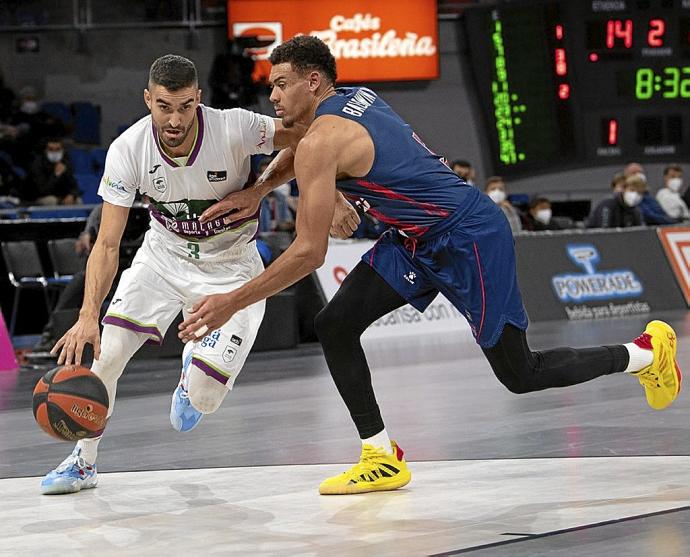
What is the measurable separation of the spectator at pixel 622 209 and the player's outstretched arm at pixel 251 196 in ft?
38.2

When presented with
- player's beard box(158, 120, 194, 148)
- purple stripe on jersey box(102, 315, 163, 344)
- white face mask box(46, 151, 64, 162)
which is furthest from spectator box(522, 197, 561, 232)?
purple stripe on jersey box(102, 315, 163, 344)

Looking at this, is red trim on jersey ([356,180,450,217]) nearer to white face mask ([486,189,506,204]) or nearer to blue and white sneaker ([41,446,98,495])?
blue and white sneaker ([41,446,98,495])

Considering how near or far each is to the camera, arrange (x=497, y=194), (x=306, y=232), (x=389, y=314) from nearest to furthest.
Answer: (x=306, y=232) < (x=389, y=314) < (x=497, y=194)

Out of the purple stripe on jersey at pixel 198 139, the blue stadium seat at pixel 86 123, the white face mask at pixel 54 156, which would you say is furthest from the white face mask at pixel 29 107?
the purple stripe on jersey at pixel 198 139

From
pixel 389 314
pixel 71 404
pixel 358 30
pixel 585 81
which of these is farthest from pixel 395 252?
pixel 358 30

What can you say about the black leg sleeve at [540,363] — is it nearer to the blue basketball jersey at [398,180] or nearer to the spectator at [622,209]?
the blue basketball jersey at [398,180]

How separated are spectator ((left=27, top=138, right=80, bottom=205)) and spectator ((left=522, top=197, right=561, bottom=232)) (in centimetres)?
615

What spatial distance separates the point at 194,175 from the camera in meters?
5.76

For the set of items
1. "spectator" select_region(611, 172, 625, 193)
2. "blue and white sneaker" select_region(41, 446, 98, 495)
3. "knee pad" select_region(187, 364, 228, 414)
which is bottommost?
"spectator" select_region(611, 172, 625, 193)

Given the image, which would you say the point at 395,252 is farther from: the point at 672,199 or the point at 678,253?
the point at 672,199

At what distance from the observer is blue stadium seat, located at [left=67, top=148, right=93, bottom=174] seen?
1972 cm

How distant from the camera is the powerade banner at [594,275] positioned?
15203mm

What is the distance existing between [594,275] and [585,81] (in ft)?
20.0

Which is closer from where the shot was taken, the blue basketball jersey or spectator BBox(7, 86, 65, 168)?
the blue basketball jersey
